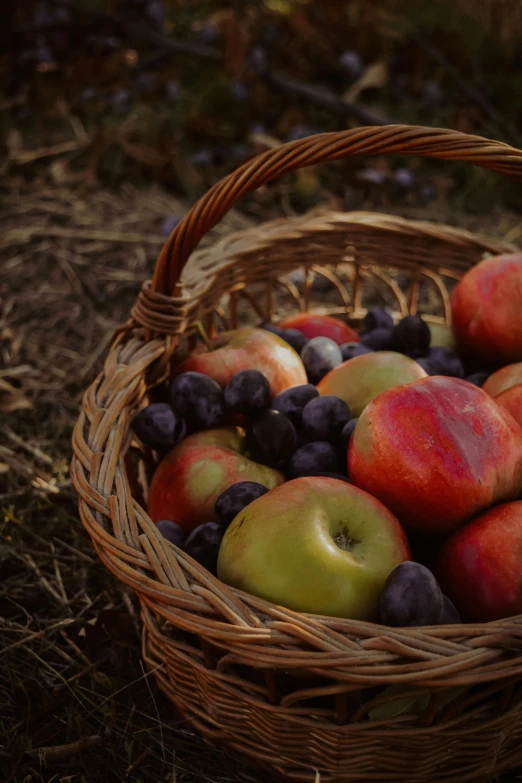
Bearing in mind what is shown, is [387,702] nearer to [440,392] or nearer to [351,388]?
[440,392]

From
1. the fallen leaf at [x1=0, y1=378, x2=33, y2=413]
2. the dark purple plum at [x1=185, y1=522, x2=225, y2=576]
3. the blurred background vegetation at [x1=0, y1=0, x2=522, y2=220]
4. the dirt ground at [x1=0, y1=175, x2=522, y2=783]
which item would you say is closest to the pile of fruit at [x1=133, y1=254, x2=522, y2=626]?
the dark purple plum at [x1=185, y1=522, x2=225, y2=576]

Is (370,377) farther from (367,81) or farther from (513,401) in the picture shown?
(367,81)

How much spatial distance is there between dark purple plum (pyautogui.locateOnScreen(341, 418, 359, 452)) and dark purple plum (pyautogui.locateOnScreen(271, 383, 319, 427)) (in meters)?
0.10

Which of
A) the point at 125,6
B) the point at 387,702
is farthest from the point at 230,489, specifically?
the point at 125,6

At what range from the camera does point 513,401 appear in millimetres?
1136

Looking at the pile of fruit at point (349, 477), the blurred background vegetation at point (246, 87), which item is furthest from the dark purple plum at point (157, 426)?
the blurred background vegetation at point (246, 87)

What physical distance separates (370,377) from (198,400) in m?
0.31

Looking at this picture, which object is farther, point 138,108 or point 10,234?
point 138,108

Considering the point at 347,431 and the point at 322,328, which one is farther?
the point at 322,328

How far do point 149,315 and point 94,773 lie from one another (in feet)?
2.39

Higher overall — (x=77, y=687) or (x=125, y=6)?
(x=125, y=6)

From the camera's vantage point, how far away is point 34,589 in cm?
132

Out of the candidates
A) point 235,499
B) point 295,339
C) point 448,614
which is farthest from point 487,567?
point 295,339

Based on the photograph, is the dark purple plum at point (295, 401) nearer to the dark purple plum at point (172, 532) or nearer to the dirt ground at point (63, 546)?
the dark purple plum at point (172, 532)
